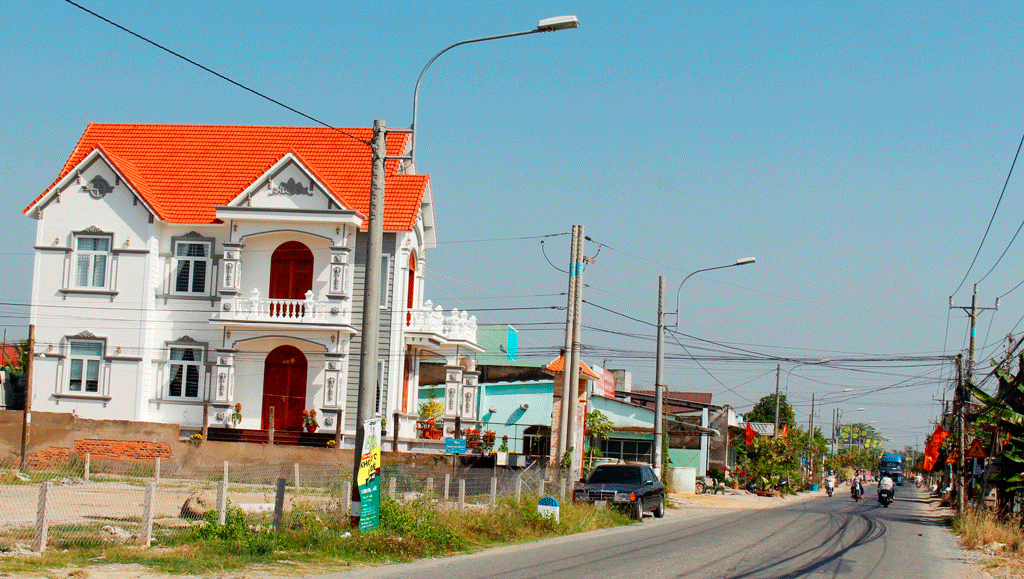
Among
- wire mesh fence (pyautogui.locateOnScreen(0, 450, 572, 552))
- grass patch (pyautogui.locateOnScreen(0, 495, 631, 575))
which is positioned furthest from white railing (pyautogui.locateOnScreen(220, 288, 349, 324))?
grass patch (pyautogui.locateOnScreen(0, 495, 631, 575))

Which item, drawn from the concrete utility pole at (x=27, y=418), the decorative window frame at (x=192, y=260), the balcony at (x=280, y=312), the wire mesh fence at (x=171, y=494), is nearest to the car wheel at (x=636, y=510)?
the wire mesh fence at (x=171, y=494)

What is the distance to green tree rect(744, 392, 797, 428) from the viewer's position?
102312 millimetres

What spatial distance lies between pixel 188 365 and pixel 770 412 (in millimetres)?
81201

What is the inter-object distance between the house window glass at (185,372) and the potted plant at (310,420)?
13.4ft

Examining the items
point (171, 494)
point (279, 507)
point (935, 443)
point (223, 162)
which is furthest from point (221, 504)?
point (935, 443)

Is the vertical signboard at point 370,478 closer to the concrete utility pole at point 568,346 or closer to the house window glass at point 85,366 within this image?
the concrete utility pole at point 568,346

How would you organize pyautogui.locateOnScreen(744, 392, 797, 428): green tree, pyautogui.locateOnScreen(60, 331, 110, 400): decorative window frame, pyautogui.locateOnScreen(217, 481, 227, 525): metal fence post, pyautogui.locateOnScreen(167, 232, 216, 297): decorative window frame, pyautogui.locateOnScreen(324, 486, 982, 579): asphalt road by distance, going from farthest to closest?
pyautogui.locateOnScreen(744, 392, 797, 428): green tree
pyautogui.locateOnScreen(167, 232, 216, 297): decorative window frame
pyautogui.locateOnScreen(60, 331, 110, 400): decorative window frame
pyautogui.locateOnScreen(217, 481, 227, 525): metal fence post
pyautogui.locateOnScreen(324, 486, 982, 579): asphalt road

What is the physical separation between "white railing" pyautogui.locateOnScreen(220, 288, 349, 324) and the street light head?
18734mm

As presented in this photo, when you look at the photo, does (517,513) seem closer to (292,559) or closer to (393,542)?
(393,542)

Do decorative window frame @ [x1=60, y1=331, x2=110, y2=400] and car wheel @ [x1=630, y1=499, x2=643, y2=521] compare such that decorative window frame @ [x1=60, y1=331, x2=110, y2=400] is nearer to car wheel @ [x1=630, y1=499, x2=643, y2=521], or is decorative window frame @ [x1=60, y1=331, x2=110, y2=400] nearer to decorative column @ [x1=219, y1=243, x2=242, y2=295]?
decorative column @ [x1=219, y1=243, x2=242, y2=295]

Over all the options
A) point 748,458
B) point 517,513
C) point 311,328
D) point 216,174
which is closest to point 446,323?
point 311,328

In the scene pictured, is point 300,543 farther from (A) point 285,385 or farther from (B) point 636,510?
(A) point 285,385

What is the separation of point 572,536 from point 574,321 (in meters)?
7.63

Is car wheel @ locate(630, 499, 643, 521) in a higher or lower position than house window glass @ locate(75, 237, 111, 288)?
lower
